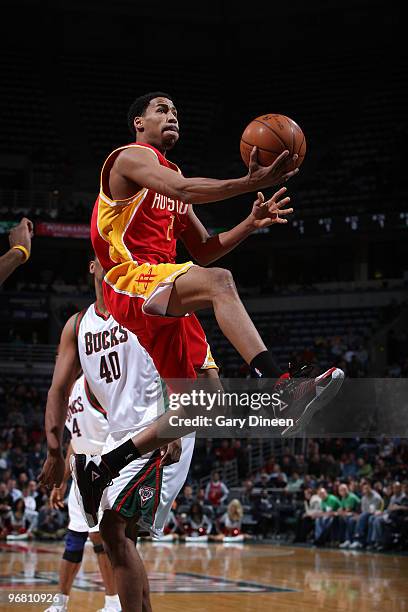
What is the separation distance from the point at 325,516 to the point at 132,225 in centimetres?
1130

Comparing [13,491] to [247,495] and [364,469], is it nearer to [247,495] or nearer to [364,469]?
[247,495]

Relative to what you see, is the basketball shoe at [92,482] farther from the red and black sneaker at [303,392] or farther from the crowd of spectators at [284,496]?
the crowd of spectators at [284,496]

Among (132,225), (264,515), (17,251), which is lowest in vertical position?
(264,515)

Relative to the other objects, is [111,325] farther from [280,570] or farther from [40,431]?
[40,431]

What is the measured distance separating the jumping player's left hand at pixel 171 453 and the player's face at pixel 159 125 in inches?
60.8

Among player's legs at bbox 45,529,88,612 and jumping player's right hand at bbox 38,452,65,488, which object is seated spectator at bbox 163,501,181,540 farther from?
jumping player's right hand at bbox 38,452,65,488

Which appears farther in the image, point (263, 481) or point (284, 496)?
point (263, 481)

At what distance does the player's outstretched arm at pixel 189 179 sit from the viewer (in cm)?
408

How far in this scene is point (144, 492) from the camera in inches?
195

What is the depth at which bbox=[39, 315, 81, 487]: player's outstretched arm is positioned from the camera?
5543 mm

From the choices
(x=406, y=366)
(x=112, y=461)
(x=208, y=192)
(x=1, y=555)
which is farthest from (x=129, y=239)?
(x=406, y=366)

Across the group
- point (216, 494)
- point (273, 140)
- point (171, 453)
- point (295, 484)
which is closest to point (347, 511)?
point (295, 484)

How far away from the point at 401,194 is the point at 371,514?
46.4 feet

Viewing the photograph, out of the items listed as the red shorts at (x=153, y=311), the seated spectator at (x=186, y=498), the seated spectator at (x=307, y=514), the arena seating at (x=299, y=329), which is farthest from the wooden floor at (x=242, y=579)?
the arena seating at (x=299, y=329)
